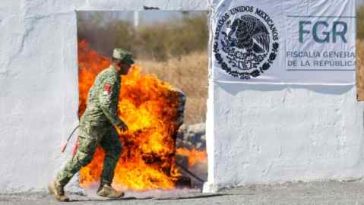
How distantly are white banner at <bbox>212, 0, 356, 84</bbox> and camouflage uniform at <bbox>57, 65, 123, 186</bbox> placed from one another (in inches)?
66.2

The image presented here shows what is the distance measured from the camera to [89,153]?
10.9 meters

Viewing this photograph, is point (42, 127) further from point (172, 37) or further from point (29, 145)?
point (172, 37)

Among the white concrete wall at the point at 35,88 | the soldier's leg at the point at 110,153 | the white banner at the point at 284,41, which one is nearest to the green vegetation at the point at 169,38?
the white banner at the point at 284,41

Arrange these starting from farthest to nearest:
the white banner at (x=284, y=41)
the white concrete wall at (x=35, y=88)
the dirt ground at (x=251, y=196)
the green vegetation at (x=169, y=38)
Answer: the green vegetation at (x=169, y=38), the white banner at (x=284, y=41), the white concrete wall at (x=35, y=88), the dirt ground at (x=251, y=196)

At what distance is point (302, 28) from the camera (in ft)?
40.9

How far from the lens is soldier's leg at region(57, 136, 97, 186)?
35.8 feet

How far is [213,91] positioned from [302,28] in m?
1.54

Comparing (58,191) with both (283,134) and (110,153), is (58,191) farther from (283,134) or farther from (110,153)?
(283,134)

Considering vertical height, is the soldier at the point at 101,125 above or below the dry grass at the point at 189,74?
below

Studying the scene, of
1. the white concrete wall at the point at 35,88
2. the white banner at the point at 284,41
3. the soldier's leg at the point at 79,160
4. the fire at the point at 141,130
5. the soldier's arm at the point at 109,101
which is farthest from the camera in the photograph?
the fire at the point at 141,130

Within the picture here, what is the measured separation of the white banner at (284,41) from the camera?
12094mm

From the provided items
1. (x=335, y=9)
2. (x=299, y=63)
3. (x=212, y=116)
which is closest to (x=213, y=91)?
(x=212, y=116)

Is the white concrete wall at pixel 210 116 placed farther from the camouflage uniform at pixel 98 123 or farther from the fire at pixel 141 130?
the fire at pixel 141 130

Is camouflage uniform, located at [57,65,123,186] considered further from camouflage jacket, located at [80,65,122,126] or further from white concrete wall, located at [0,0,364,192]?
white concrete wall, located at [0,0,364,192]
